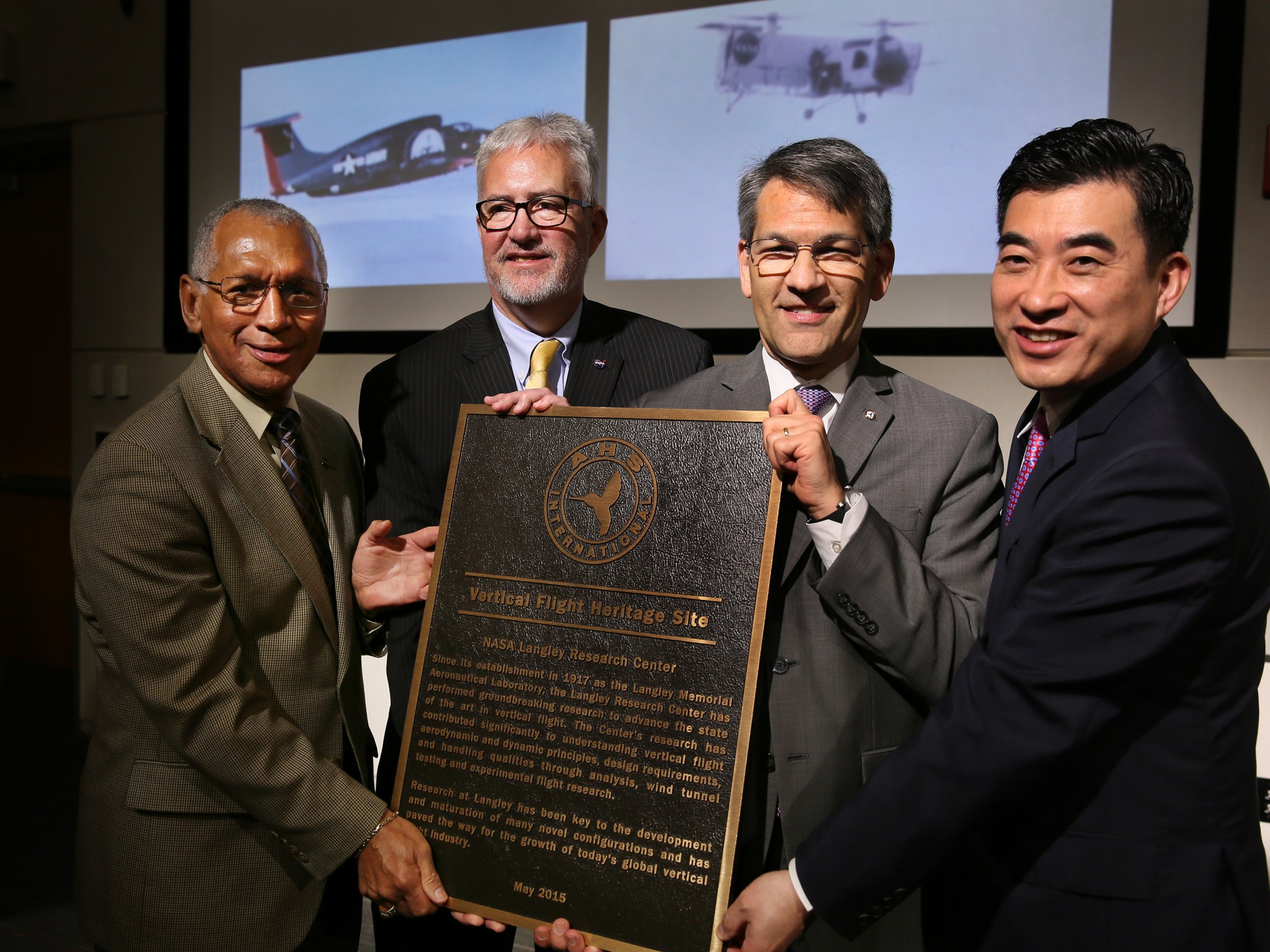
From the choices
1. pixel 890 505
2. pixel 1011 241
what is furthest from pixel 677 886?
pixel 1011 241

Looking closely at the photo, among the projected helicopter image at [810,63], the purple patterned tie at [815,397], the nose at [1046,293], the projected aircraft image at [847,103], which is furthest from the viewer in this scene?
the projected helicopter image at [810,63]

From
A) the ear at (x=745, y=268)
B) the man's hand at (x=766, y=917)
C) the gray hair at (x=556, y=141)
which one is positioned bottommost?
the man's hand at (x=766, y=917)

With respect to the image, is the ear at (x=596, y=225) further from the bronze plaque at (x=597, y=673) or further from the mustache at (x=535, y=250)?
the bronze plaque at (x=597, y=673)

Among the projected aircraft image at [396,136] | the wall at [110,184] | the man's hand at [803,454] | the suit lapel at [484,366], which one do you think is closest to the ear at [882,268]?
the man's hand at [803,454]

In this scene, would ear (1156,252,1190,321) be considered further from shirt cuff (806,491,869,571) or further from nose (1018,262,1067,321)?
shirt cuff (806,491,869,571)

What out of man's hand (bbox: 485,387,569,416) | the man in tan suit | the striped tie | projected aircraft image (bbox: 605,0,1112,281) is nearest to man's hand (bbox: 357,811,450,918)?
the man in tan suit

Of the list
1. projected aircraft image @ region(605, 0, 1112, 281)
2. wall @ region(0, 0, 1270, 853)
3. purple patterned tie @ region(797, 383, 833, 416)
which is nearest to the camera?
purple patterned tie @ region(797, 383, 833, 416)

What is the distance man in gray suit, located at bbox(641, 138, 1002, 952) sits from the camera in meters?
1.42

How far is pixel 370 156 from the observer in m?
4.19

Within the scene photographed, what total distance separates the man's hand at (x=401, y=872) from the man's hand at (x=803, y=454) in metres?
0.84

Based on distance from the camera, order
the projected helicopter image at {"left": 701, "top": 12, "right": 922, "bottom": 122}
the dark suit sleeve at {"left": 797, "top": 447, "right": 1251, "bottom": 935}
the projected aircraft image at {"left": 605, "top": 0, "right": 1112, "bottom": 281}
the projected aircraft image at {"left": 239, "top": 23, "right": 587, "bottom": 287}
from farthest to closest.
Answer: the projected aircraft image at {"left": 239, "top": 23, "right": 587, "bottom": 287}
the projected helicopter image at {"left": 701, "top": 12, "right": 922, "bottom": 122}
the projected aircraft image at {"left": 605, "top": 0, "right": 1112, "bottom": 281}
the dark suit sleeve at {"left": 797, "top": 447, "right": 1251, "bottom": 935}

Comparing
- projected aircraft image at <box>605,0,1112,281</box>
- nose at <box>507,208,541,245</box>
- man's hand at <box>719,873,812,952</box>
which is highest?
projected aircraft image at <box>605,0,1112,281</box>

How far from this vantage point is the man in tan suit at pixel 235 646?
5.21ft

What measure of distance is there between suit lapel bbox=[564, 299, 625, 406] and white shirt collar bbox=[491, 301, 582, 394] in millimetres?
20
